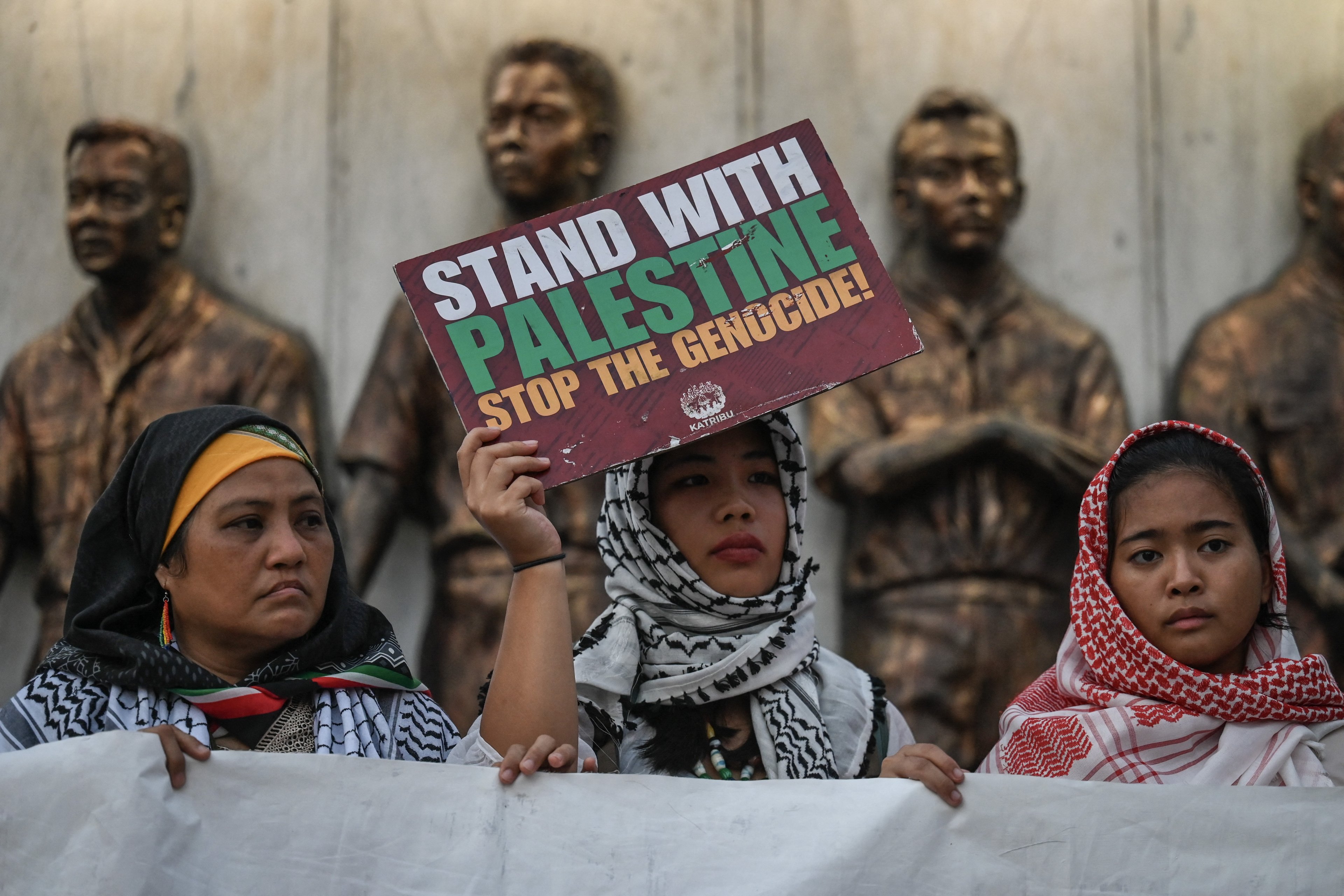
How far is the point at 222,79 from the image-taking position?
538cm

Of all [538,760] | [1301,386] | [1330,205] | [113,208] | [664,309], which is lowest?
[538,760]

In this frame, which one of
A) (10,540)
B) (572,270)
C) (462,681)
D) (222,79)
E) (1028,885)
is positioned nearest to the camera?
(1028,885)

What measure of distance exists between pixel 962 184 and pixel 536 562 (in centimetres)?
289

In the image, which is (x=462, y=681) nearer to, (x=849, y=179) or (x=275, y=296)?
(x=275, y=296)

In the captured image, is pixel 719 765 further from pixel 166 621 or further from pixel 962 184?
pixel 962 184

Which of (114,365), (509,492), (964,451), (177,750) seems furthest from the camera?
(114,365)

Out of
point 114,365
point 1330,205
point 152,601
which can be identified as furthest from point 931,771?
point 114,365

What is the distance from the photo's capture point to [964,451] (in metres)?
4.47

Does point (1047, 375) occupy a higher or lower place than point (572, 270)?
lower

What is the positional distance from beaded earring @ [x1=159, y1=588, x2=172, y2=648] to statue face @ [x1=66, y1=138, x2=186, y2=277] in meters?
2.89

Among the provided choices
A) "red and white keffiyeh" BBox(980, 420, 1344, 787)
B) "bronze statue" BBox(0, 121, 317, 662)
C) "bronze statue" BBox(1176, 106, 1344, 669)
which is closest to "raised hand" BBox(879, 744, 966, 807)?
"red and white keffiyeh" BBox(980, 420, 1344, 787)

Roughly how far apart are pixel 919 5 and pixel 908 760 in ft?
12.1

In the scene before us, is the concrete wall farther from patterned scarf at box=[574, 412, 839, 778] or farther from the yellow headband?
the yellow headband

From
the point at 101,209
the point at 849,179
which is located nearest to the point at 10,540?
the point at 101,209
